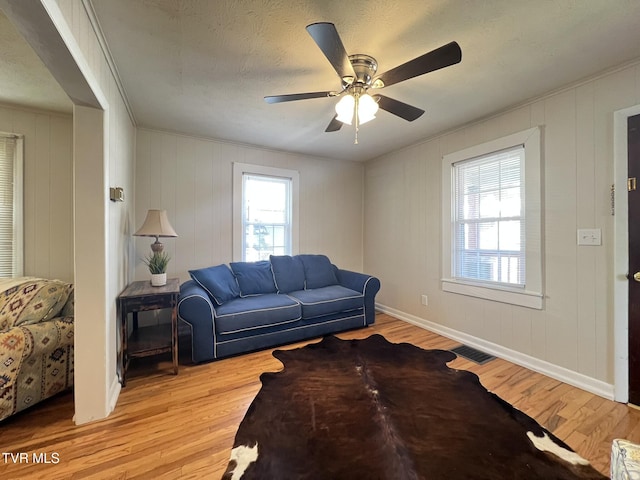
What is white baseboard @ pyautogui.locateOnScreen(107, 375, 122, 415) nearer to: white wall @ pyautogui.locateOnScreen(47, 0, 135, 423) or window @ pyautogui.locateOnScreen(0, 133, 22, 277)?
white wall @ pyautogui.locateOnScreen(47, 0, 135, 423)

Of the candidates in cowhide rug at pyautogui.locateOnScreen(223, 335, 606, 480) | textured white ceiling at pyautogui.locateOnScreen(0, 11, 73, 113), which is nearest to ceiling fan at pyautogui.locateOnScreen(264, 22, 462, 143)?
textured white ceiling at pyautogui.locateOnScreen(0, 11, 73, 113)

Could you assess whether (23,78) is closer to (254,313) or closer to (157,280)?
(157,280)

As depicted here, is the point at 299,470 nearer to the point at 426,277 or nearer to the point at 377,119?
the point at 426,277

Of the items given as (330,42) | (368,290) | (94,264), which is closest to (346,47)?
(330,42)

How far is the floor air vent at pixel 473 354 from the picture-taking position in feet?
8.73

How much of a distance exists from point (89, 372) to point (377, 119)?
10.7 feet

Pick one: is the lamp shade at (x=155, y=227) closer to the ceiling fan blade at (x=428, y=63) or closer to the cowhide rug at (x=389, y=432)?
the cowhide rug at (x=389, y=432)

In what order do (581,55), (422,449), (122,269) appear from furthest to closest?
(122,269)
(581,55)
(422,449)

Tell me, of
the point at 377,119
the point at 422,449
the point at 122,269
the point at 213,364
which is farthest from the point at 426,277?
the point at 122,269

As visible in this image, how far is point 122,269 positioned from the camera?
2.51 m

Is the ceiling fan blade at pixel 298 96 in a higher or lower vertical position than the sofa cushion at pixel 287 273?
higher

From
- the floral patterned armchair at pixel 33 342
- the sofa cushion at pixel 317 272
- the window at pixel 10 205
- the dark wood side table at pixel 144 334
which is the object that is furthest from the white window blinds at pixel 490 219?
the window at pixel 10 205

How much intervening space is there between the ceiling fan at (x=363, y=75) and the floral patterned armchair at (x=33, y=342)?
2.24 metres

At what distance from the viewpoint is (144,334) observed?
2.69 m
